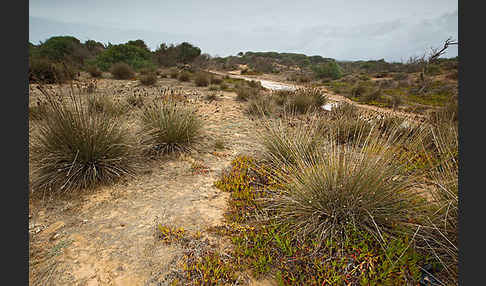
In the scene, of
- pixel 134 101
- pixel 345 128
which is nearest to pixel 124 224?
pixel 345 128

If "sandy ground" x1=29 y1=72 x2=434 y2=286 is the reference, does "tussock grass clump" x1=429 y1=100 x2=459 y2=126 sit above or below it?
above

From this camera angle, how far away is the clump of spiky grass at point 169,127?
3.61 meters

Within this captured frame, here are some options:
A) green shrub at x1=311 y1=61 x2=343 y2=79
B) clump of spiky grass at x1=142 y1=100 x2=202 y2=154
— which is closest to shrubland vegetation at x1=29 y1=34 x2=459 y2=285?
clump of spiky grass at x1=142 y1=100 x2=202 y2=154

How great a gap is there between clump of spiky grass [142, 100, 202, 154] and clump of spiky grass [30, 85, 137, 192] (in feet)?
2.62

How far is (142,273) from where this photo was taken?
1616 millimetres

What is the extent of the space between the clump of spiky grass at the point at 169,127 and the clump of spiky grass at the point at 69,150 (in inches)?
31.4

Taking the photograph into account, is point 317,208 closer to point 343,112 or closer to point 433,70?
point 343,112

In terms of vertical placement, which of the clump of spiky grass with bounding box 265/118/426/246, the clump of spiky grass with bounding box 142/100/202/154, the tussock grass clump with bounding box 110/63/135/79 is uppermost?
the tussock grass clump with bounding box 110/63/135/79

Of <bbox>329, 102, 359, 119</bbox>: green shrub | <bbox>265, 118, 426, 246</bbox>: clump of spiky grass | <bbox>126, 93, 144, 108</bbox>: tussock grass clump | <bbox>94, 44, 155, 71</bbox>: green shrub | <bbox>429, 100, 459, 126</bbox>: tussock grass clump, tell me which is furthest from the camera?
<bbox>94, 44, 155, 71</bbox>: green shrub

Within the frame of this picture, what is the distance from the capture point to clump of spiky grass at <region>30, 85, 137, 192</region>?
2.46m

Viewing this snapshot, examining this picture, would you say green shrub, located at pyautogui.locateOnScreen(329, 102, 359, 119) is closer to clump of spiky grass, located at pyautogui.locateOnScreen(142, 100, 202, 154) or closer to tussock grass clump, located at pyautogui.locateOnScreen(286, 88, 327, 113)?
tussock grass clump, located at pyautogui.locateOnScreen(286, 88, 327, 113)

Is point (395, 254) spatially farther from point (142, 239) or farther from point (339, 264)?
point (142, 239)

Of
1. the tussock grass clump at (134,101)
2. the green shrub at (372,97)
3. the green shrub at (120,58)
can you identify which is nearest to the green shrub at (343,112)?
the tussock grass clump at (134,101)

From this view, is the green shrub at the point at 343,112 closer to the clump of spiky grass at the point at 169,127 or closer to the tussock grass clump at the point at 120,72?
the clump of spiky grass at the point at 169,127
